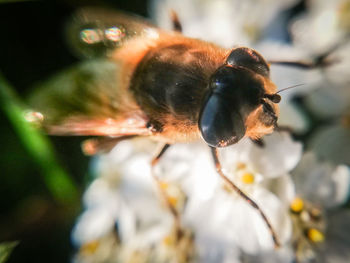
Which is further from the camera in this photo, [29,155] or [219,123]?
[29,155]

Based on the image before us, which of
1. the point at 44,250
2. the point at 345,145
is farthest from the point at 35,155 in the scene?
the point at 345,145

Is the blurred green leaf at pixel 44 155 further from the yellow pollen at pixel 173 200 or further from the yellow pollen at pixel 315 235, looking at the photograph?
the yellow pollen at pixel 315 235

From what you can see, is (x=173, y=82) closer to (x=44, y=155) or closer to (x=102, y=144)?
(x=102, y=144)

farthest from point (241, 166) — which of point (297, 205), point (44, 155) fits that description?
point (44, 155)

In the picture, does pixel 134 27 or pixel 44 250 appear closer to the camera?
pixel 134 27

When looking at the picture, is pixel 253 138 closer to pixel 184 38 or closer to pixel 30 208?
pixel 184 38

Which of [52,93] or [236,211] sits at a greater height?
[52,93]
